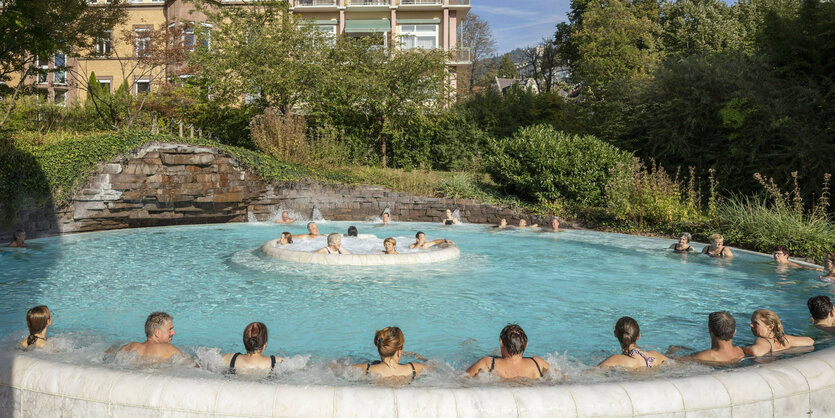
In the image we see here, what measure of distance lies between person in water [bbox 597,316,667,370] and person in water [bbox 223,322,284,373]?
3.09 metres

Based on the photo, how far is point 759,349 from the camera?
5.70 meters

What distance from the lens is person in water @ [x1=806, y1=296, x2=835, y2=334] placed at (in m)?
6.70

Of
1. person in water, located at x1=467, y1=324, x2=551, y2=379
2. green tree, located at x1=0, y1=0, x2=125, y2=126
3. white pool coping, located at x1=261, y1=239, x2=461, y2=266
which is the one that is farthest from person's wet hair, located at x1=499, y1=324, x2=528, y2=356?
green tree, located at x1=0, y1=0, x2=125, y2=126

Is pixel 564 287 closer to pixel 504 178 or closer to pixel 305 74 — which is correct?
pixel 504 178

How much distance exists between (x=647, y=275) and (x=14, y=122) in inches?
838

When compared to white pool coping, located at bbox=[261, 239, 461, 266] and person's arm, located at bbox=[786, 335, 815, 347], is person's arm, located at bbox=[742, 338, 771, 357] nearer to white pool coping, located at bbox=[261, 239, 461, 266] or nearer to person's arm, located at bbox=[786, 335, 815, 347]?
person's arm, located at bbox=[786, 335, 815, 347]

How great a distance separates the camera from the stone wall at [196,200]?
1524 cm

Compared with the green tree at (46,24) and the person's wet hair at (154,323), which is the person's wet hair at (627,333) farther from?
the green tree at (46,24)

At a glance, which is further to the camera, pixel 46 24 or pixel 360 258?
pixel 46 24

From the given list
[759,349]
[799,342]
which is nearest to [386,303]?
[759,349]

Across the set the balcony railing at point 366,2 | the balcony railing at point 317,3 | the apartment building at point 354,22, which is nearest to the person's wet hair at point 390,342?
the apartment building at point 354,22

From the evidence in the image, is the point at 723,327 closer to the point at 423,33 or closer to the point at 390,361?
the point at 390,361

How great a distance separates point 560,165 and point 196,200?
11098 mm

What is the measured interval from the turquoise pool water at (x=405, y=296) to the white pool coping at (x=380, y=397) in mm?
1631
